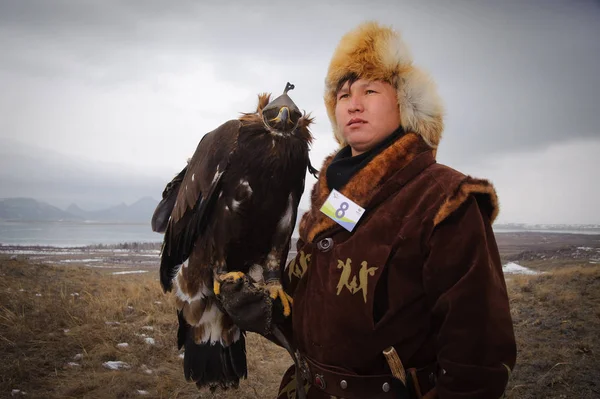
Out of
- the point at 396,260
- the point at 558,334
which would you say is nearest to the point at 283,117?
the point at 396,260

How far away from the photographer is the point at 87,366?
3.68 metres

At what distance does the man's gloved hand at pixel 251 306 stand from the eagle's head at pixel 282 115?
0.90 m

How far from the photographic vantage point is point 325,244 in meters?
1.55

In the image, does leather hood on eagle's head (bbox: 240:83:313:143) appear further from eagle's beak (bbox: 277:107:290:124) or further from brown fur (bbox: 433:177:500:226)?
brown fur (bbox: 433:177:500:226)

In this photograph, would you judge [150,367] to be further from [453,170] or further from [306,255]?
[453,170]

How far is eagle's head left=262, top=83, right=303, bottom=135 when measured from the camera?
2.07 meters

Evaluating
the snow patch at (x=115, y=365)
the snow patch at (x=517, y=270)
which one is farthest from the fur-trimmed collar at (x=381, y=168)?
the snow patch at (x=517, y=270)

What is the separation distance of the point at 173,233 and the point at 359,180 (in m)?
1.44

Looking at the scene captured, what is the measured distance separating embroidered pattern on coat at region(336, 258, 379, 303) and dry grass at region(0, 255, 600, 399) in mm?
2938

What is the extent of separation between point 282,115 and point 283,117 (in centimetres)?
2

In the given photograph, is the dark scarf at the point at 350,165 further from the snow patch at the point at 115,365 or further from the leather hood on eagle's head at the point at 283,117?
the snow patch at the point at 115,365

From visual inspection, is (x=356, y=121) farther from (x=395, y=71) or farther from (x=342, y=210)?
(x=342, y=210)

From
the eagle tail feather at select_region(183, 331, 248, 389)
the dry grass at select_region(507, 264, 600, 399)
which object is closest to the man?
the eagle tail feather at select_region(183, 331, 248, 389)

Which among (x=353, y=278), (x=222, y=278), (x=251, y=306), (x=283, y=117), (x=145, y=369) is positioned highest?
(x=283, y=117)
